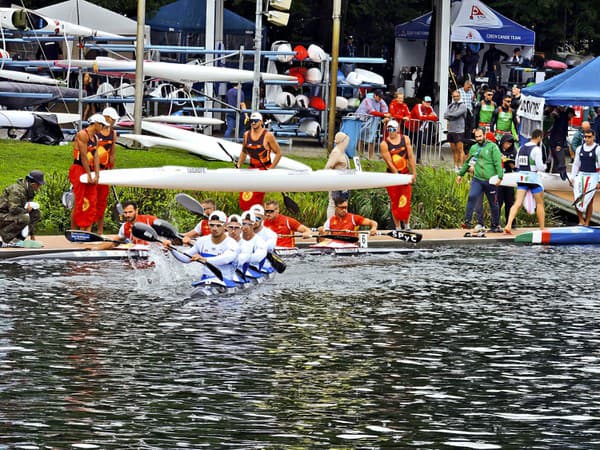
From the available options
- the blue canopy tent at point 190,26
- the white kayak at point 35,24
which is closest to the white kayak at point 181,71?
the white kayak at point 35,24

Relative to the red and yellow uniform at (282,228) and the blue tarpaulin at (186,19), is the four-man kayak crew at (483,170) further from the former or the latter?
the blue tarpaulin at (186,19)

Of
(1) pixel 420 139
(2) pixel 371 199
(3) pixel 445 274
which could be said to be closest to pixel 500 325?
(3) pixel 445 274

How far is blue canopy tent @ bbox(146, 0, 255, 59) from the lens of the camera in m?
41.9

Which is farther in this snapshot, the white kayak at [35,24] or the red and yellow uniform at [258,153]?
the white kayak at [35,24]

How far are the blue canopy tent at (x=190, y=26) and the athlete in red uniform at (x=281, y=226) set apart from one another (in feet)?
63.4

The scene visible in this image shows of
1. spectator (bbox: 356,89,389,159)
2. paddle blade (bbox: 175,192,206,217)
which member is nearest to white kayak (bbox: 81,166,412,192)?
paddle blade (bbox: 175,192,206,217)

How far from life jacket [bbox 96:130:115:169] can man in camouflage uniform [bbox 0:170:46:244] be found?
1.50 meters

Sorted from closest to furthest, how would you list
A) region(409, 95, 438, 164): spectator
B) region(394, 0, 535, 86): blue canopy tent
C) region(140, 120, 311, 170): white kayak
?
region(140, 120, 311, 170): white kayak, region(409, 95, 438, 164): spectator, region(394, 0, 535, 86): blue canopy tent

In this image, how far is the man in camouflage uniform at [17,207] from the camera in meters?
21.8

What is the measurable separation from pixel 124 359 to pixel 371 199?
511 inches

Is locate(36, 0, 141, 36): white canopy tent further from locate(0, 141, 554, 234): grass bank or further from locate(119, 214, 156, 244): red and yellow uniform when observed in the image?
locate(119, 214, 156, 244): red and yellow uniform

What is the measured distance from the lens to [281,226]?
2311 centimetres

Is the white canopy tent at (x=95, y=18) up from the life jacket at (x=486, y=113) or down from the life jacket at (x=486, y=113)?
up

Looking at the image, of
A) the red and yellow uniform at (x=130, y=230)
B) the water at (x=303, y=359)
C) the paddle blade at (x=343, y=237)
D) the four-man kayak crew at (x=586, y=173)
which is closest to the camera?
Result: the water at (x=303, y=359)
